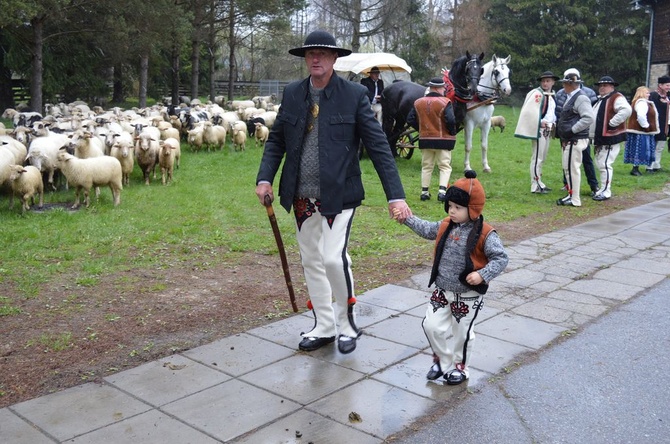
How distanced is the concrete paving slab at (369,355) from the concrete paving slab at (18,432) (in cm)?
188

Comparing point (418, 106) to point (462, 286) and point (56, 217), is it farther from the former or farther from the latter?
point (462, 286)

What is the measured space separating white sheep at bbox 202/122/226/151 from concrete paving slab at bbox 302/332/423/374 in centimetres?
1396

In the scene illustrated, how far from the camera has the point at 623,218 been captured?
1077cm

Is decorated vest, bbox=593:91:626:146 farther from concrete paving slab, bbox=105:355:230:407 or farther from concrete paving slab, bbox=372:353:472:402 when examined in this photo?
concrete paving slab, bbox=105:355:230:407

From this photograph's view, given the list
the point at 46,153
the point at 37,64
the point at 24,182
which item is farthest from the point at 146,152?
the point at 37,64

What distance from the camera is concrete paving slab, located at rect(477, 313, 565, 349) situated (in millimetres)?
5398

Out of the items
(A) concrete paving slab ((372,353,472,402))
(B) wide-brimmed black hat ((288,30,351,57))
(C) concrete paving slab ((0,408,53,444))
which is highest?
(B) wide-brimmed black hat ((288,30,351,57))

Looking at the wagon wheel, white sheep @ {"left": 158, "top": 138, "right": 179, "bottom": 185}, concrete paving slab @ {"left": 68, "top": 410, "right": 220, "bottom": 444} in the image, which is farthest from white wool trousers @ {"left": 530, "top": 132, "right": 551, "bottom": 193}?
concrete paving slab @ {"left": 68, "top": 410, "right": 220, "bottom": 444}

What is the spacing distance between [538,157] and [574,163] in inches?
53.3

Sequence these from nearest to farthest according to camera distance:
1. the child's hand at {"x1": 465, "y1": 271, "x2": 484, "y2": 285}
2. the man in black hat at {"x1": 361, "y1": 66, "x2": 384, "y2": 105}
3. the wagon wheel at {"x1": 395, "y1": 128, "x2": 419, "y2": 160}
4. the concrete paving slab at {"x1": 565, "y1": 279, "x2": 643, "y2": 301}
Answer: the child's hand at {"x1": 465, "y1": 271, "x2": 484, "y2": 285} → the concrete paving slab at {"x1": 565, "y1": 279, "x2": 643, "y2": 301} → the wagon wheel at {"x1": 395, "y1": 128, "x2": 419, "y2": 160} → the man in black hat at {"x1": 361, "y1": 66, "x2": 384, "y2": 105}

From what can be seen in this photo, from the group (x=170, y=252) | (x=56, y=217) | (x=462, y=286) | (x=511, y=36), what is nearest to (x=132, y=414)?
(x=462, y=286)

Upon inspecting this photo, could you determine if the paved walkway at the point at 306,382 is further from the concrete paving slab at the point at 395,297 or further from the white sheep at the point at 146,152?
the white sheep at the point at 146,152

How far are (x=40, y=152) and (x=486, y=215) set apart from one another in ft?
23.3

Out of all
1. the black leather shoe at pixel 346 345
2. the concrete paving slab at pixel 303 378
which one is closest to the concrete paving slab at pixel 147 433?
the concrete paving slab at pixel 303 378
